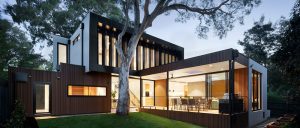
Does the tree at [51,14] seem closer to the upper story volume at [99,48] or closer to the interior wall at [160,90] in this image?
the upper story volume at [99,48]

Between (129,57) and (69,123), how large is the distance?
5.02 metres

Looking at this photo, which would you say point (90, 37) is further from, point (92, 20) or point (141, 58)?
point (141, 58)

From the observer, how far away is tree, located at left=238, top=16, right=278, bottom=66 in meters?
28.9

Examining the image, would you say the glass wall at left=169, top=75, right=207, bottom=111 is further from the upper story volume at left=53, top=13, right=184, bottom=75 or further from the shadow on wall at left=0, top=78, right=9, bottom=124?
the shadow on wall at left=0, top=78, right=9, bottom=124

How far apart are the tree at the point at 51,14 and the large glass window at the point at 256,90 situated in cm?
1531

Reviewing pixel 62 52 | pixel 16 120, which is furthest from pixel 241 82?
pixel 62 52

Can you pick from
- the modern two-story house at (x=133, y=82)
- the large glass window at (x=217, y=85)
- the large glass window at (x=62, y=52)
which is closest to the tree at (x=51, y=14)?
the large glass window at (x=62, y=52)

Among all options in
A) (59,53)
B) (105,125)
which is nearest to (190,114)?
(105,125)

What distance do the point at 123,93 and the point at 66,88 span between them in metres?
3.41

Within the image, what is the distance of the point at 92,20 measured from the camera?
14.2 m

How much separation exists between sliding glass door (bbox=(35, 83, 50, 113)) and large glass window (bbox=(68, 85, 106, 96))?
4.09ft

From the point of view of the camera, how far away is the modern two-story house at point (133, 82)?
36.2 ft

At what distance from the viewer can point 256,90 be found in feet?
48.7

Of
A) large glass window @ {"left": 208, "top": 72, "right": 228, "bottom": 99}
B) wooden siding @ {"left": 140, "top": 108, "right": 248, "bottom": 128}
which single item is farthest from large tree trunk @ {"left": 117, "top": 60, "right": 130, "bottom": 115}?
large glass window @ {"left": 208, "top": 72, "right": 228, "bottom": 99}
